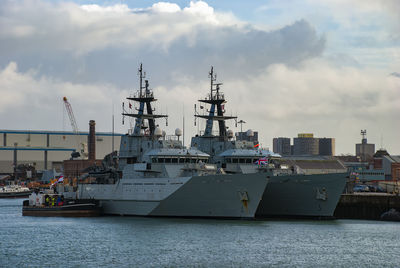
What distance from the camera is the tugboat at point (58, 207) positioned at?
58031 mm

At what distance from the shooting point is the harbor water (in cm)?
3306

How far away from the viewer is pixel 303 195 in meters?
51.3

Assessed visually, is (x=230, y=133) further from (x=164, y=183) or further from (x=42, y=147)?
(x=42, y=147)

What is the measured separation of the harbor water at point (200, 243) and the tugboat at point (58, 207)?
549cm

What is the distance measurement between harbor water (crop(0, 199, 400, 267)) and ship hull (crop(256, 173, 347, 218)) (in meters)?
1.37

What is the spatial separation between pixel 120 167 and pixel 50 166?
96498 millimetres

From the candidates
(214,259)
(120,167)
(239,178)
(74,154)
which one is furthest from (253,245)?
(74,154)

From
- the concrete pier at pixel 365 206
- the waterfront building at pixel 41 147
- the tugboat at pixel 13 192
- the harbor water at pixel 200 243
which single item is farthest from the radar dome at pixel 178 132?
the waterfront building at pixel 41 147

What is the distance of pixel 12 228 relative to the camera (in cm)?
4966

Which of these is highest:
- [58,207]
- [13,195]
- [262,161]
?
[262,161]

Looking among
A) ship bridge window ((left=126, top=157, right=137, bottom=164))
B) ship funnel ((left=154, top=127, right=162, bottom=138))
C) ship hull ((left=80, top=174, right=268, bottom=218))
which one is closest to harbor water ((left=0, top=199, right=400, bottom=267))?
ship hull ((left=80, top=174, right=268, bottom=218))

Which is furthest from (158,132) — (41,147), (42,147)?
(41,147)

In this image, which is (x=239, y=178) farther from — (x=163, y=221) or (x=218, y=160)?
(x=218, y=160)

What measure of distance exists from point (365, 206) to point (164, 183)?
2001 centimetres
